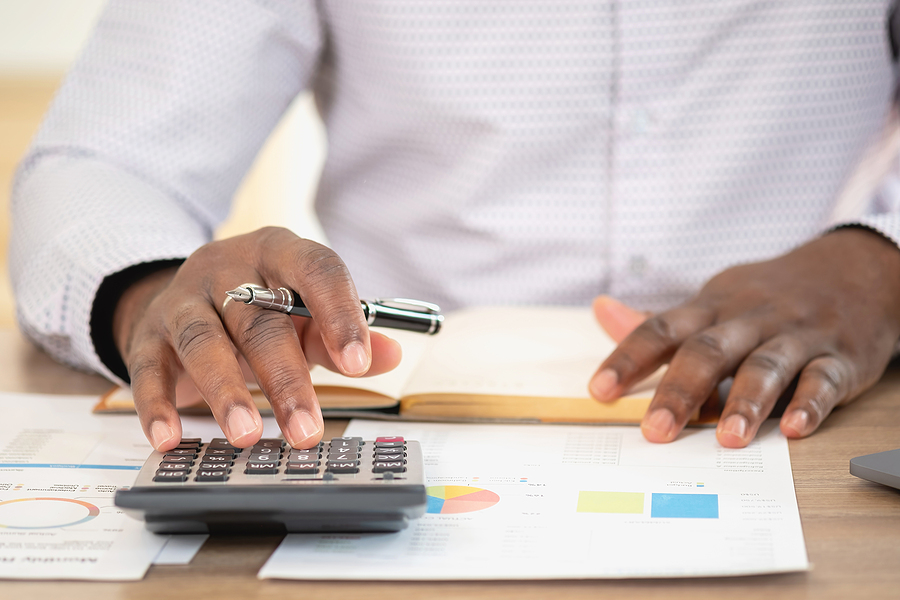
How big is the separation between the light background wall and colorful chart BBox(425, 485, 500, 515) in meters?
1.95

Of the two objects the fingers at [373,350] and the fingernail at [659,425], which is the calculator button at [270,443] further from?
the fingernail at [659,425]

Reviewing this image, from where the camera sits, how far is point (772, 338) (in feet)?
1.88

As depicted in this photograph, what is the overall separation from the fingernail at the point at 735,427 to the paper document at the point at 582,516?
1 cm

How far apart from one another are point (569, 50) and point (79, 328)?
1.87ft

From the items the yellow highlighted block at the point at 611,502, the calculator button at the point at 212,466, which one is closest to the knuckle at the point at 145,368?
the calculator button at the point at 212,466

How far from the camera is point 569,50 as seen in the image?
33.7 inches

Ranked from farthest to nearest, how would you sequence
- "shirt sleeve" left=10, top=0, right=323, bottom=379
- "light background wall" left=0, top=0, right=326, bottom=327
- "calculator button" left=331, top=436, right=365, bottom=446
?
"light background wall" left=0, top=0, right=326, bottom=327 < "shirt sleeve" left=10, top=0, right=323, bottom=379 < "calculator button" left=331, top=436, right=365, bottom=446

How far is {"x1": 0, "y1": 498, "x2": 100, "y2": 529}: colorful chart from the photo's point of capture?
1.34 feet

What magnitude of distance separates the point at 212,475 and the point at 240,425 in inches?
1.6

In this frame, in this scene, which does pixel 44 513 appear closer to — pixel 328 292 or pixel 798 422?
pixel 328 292

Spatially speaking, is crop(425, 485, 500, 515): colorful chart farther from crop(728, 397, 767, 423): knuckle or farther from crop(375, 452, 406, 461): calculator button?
crop(728, 397, 767, 423): knuckle

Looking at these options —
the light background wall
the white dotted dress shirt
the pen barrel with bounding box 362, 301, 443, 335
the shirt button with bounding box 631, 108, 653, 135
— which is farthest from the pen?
the light background wall

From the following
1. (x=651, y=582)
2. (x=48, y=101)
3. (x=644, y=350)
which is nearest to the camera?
(x=651, y=582)

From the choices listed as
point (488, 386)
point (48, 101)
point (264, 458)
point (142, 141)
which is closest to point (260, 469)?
point (264, 458)
